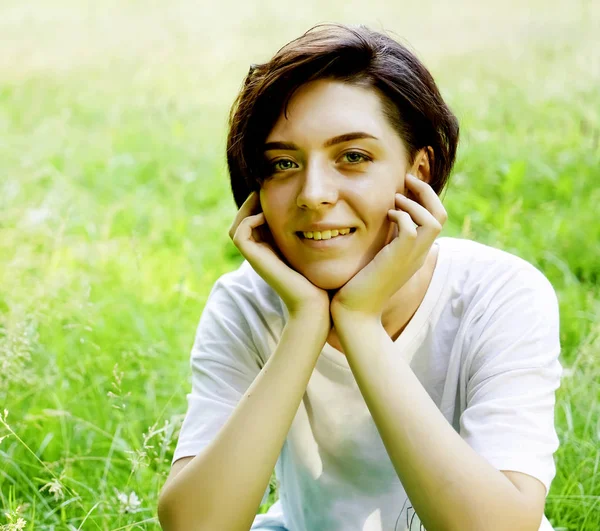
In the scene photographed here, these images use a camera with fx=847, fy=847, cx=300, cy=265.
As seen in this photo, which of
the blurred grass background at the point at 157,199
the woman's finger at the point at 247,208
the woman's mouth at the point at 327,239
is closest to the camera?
the woman's mouth at the point at 327,239

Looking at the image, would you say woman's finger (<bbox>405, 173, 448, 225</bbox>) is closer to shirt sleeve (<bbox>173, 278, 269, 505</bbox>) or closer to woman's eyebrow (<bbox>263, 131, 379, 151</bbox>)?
woman's eyebrow (<bbox>263, 131, 379, 151</bbox>)

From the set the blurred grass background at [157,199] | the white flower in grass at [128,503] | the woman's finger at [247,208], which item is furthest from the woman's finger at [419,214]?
the white flower in grass at [128,503]

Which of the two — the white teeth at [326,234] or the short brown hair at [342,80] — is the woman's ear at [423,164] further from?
the white teeth at [326,234]

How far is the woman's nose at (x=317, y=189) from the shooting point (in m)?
2.04

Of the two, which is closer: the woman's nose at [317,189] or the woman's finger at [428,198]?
the woman's nose at [317,189]

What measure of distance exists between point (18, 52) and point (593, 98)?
508 centimetres

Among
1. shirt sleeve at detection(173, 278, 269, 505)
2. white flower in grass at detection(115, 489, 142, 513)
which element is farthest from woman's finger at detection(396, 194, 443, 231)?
white flower in grass at detection(115, 489, 142, 513)

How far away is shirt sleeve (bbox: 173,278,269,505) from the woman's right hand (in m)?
0.20

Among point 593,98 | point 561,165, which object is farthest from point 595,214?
point 593,98

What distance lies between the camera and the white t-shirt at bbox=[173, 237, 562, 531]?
78.7 inches

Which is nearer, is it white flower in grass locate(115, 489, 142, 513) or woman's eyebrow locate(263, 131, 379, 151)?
woman's eyebrow locate(263, 131, 379, 151)

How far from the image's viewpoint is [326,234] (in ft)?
6.88

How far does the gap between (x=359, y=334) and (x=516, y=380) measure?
38cm

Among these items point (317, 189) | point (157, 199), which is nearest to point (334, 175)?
point (317, 189)
